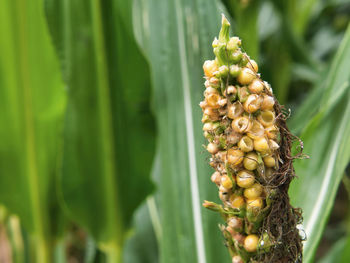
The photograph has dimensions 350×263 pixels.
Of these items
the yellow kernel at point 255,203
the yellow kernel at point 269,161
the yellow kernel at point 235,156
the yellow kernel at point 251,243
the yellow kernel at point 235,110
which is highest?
the yellow kernel at point 235,110

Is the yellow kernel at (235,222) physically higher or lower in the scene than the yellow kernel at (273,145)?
lower

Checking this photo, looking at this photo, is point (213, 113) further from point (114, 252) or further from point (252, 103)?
point (114, 252)

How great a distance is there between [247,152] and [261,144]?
0.01 metres

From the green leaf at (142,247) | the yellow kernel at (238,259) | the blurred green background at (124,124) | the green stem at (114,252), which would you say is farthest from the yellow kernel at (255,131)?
the green leaf at (142,247)

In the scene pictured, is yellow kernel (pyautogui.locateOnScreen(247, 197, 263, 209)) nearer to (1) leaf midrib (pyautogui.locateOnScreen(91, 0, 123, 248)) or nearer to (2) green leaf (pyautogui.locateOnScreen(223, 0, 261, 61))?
(1) leaf midrib (pyautogui.locateOnScreen(91, 0, 123, 248))

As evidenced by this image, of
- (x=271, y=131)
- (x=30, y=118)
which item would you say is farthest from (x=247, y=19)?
(x=271, y=131)

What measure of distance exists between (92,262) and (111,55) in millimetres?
553

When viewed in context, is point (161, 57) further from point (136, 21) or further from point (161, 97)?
point (136, 21)

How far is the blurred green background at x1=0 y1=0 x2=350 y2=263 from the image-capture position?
58 centimetres

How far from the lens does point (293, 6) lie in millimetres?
1240

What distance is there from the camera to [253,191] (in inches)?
12.8

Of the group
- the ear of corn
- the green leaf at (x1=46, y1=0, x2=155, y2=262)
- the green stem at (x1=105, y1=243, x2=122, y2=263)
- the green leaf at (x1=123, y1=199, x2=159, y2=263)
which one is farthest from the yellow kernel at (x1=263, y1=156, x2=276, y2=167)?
the green leaf at (x1=123, y1=199, x2=159, y2=263)

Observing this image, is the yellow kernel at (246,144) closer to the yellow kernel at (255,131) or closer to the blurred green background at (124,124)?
the yellow kernel at (255,131)

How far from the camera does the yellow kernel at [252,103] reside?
0.31 m
